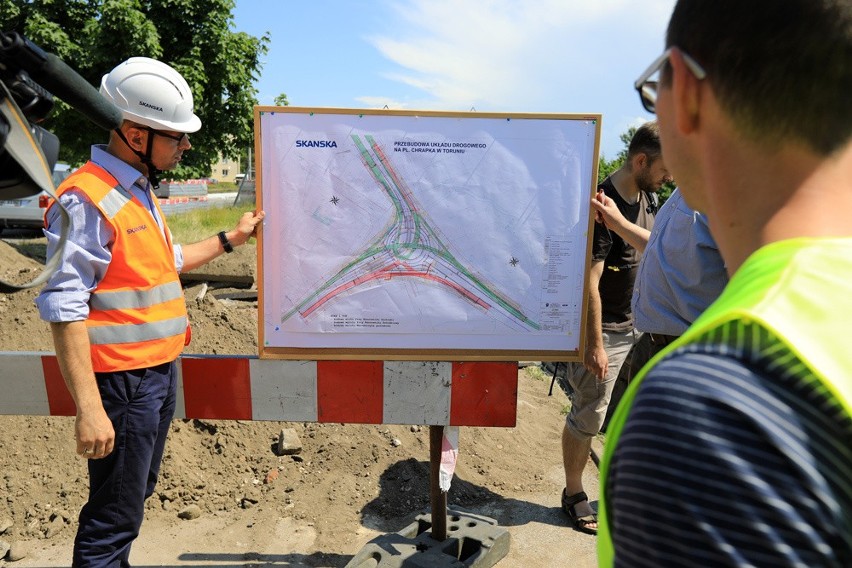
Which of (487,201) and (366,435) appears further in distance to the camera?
(366,435)

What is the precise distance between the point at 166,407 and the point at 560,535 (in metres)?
2.38

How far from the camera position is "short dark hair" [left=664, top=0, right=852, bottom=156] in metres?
0.79

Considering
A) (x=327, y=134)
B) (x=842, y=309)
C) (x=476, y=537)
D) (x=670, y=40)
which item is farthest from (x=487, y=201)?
(x=842, y=309)

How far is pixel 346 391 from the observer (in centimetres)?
323

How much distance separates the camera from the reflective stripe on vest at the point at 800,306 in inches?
26.8

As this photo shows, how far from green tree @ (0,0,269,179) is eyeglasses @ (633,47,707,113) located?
1511 centimetres

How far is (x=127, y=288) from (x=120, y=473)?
2.50ft

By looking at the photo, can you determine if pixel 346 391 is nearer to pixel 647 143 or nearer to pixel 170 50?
pixel 647 143

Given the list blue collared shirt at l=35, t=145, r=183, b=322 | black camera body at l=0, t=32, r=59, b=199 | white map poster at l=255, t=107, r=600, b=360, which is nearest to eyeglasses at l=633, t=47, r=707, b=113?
black camera body at l=0, t=32, r=59, b=199

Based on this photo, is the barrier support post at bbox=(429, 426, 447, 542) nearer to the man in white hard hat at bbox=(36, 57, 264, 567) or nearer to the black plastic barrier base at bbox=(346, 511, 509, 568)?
the black plastic barrier base at bbox=(346, 511, 509, 568)

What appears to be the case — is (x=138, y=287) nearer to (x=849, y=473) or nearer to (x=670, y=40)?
(x=670, y=40)

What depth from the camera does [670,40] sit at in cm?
94

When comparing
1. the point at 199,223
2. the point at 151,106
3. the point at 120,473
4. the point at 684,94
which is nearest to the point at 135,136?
the point at 151,106

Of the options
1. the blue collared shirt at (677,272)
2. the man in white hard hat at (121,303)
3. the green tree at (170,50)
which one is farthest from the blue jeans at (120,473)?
the green tree at (170,50)
